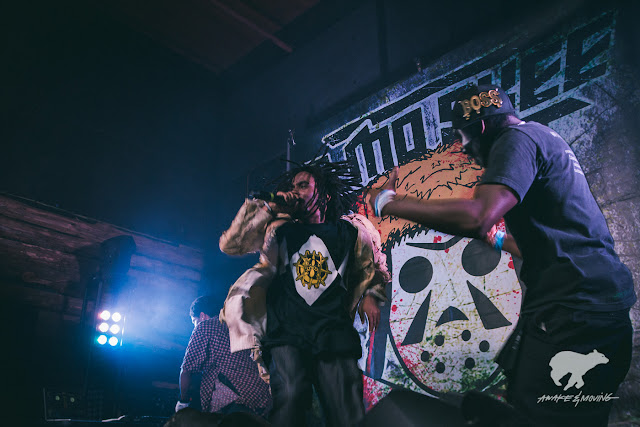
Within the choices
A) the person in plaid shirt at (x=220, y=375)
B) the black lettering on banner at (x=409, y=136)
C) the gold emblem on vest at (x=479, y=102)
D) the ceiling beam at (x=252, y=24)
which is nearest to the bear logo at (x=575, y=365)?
the gold emblem on vest at (x=479, y=102)

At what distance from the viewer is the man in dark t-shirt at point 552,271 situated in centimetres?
136

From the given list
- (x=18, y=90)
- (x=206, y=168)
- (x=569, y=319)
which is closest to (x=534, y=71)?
(x=569, y=319)

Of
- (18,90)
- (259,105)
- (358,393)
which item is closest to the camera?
(358,393)

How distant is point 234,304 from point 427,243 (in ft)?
5.73

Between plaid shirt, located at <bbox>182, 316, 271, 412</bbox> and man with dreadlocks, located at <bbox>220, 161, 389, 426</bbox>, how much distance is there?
3.24 feet

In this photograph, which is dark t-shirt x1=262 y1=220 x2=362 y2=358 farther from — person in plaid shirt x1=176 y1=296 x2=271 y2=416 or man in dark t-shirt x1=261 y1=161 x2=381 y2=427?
person in plaid shirt x1=176 y1=296 x2=271 y2=416

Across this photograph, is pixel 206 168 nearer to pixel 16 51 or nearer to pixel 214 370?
pixel 16 51

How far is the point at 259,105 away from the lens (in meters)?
6.29

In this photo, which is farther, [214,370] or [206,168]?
[206,168]

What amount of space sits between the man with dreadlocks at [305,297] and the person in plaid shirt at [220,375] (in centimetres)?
99

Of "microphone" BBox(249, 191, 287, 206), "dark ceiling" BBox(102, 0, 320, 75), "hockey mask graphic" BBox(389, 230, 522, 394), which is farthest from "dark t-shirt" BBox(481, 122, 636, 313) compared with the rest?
"dark ceiling" BBox(102, 0, 320, 75)

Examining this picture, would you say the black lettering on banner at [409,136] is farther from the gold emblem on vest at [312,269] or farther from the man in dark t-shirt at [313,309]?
the gold emblem on vest at [312,269]

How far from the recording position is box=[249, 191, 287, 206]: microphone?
281 cm

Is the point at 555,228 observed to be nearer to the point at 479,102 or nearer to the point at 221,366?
the point at 479,102
